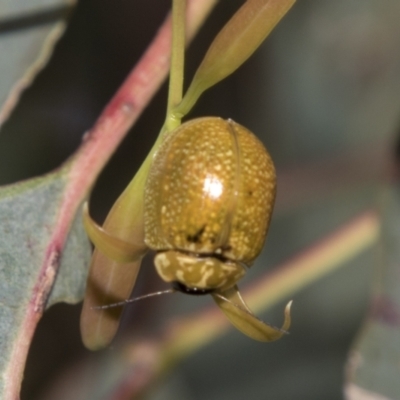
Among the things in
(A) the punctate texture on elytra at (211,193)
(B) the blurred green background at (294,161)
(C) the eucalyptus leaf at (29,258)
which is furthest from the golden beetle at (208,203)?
(B) the blurred green background at (294,161)

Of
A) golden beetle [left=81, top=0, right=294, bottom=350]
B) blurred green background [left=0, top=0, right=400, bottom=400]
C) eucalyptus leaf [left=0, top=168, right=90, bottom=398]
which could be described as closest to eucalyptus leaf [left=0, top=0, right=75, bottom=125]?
eucalyptus leaf [left=0, top=168, right=90, bottom=398]

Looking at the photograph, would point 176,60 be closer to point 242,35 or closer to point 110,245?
point 242,35

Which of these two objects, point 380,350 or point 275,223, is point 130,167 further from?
point 380,350

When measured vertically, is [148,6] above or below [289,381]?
above

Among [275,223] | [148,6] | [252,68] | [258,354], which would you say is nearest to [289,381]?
[258,354]

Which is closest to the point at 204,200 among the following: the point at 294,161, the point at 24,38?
the point at 24,38

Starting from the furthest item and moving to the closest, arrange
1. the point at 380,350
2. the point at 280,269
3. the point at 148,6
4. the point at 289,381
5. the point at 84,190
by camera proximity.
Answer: the point at 289,381 < the point at 148,6 < the point at 280,269 < the point at 380,350 < the point at 84,190

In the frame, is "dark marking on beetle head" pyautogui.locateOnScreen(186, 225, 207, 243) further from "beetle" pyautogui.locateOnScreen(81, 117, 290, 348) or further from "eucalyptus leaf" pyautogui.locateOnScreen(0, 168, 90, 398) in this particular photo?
"eucalyptus leaf" pyautogui.locateOnScreen(0, 168, 90, 398)
